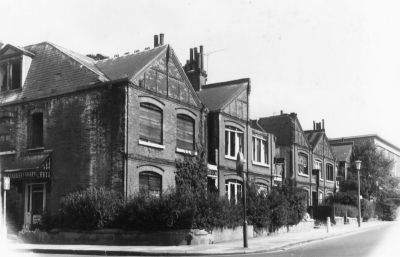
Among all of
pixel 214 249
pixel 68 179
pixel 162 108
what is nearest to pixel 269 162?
pixel 162 108

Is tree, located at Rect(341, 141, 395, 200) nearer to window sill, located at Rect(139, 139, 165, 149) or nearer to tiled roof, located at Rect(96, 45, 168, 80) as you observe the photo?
window sill, located at Rect(139, 139, 165, 149)

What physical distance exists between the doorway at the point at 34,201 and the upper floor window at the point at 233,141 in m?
11.0

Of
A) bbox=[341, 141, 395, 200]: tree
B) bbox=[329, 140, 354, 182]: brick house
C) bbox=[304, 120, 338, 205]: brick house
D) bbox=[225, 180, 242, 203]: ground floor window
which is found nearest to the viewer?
bbox=[225, 180, 242, 203]: ground floor window

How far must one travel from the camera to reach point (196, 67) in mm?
35125

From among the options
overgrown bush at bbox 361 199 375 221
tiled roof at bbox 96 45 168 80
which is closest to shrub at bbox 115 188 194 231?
tiled roof at bbox 96 45 168 80

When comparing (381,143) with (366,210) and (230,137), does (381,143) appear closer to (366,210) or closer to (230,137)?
(366,210)

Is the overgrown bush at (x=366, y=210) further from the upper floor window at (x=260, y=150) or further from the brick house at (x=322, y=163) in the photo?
the upper floor window at (x=260, y=150)

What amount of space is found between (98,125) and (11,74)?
24.2 ft

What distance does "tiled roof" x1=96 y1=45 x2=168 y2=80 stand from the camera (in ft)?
83.1

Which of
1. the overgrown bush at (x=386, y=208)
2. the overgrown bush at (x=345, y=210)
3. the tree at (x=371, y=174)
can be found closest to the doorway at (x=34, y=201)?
the overgrown bush at (x=345, y=210)

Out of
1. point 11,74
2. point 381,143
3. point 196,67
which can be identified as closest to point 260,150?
point 196,67

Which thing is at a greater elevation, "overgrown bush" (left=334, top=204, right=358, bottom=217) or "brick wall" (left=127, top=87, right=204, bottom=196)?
"brick wall" (left=127, top=87, right=204, bottom=196)

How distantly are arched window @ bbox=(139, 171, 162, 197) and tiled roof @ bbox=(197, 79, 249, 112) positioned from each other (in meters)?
6.76

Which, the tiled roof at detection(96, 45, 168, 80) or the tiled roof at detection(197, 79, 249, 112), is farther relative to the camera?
the tiled roof at detection(197, 79, 249, 112)
